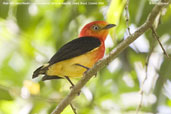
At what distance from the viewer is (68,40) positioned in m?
5.02

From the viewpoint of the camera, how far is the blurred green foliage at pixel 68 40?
4.50 metres

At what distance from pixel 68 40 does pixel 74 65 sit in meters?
0.72

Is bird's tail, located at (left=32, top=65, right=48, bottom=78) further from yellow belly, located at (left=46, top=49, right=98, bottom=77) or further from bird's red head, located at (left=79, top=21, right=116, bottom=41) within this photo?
bird's red head, located at (left=79, top=21, right=116, bottom=41)

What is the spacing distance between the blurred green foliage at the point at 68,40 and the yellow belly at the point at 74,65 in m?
0.39

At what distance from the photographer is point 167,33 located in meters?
4.58

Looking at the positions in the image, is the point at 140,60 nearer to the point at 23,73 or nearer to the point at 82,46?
the point at 82,46

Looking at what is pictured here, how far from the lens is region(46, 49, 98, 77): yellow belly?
436 cm

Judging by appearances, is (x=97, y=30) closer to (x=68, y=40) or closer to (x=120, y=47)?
(x=68, y=40)

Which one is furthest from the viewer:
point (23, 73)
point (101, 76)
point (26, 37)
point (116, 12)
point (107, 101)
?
point (23, 73)

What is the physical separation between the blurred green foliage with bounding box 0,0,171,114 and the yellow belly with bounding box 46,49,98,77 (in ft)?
1.27

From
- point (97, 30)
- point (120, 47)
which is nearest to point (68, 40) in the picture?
point (97, 30)

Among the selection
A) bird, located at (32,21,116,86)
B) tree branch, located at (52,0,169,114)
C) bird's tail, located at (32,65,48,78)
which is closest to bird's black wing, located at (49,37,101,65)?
bird, located at (32,21,116,86)

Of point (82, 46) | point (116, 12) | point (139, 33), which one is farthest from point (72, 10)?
point (139, 33)

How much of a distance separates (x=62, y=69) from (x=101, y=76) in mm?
680
